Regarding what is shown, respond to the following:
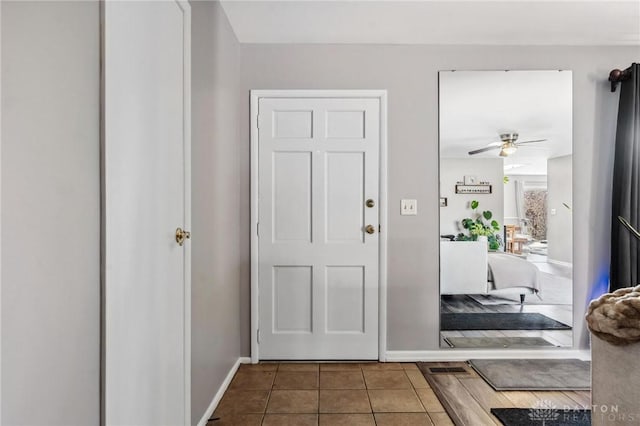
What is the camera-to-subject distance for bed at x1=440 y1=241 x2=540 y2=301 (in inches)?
110

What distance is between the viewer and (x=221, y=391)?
2252mm

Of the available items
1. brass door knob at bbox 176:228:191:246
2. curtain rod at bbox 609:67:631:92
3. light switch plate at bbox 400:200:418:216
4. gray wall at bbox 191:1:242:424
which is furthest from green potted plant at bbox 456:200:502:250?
brass door knob at bbox 176:228:191:246

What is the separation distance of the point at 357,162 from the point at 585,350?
2206 millimetres

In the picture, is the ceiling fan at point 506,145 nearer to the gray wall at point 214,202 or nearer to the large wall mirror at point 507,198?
the large wall mirror at point 507,198

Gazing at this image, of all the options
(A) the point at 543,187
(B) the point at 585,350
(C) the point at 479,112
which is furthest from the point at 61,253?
(B) the point at 585,350

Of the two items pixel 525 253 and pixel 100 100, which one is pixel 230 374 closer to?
pixel 100 100

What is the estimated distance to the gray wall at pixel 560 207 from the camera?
2762 millimetres

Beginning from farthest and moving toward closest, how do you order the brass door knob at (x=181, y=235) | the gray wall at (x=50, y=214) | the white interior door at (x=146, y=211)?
1. the brass door knob at (x=181, y=235)
2. the white interior door at (x=146, y=211)
3. the gray wall at (x=50, y=214)

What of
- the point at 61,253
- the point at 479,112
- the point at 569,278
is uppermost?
the point at 479,112

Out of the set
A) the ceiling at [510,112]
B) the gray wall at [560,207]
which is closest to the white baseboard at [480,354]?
the gray wall at [560,207]

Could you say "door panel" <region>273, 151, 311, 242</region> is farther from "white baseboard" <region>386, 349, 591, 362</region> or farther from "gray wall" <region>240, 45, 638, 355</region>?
"white baseboard" <region>386, 349, 591, 362</region>

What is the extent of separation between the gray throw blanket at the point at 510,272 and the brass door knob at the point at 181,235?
2.22m

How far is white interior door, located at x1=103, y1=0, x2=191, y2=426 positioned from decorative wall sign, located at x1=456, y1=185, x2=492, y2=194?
1973 mm

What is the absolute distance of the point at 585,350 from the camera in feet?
9.09
